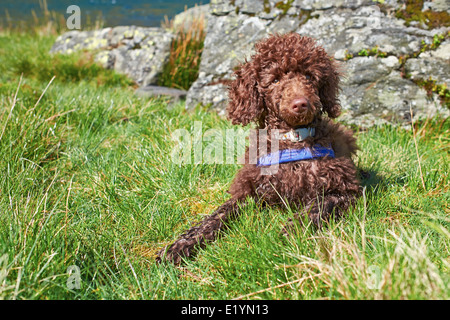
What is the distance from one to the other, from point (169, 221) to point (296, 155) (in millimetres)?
1102

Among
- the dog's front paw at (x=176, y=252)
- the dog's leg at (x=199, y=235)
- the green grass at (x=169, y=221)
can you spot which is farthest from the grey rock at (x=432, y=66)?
the dog's front paw at (x=176, y=252)

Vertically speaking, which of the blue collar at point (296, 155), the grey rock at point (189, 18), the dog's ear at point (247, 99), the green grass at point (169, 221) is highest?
the grey rock at point (189, 18)

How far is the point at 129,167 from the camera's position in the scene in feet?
12.2

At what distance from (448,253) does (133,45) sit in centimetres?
795

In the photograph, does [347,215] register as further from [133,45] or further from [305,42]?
[133,45]

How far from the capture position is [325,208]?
265 centimetres

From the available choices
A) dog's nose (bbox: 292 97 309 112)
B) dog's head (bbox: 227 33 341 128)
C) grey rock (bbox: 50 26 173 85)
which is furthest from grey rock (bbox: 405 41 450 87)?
grey rock (bbox: 50 26 173 85)

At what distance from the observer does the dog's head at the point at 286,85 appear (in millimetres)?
2568

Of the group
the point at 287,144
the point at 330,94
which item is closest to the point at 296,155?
the point at 287,144

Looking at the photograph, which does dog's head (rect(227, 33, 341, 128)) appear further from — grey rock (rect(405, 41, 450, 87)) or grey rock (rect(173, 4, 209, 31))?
grey rock (rect(173, 4, 209, 31))

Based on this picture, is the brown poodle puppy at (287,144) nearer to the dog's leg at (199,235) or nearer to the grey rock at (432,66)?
the dog's leg at (199,235)

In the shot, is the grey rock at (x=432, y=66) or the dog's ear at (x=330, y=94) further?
the grey rock at (x=432, y=66)
